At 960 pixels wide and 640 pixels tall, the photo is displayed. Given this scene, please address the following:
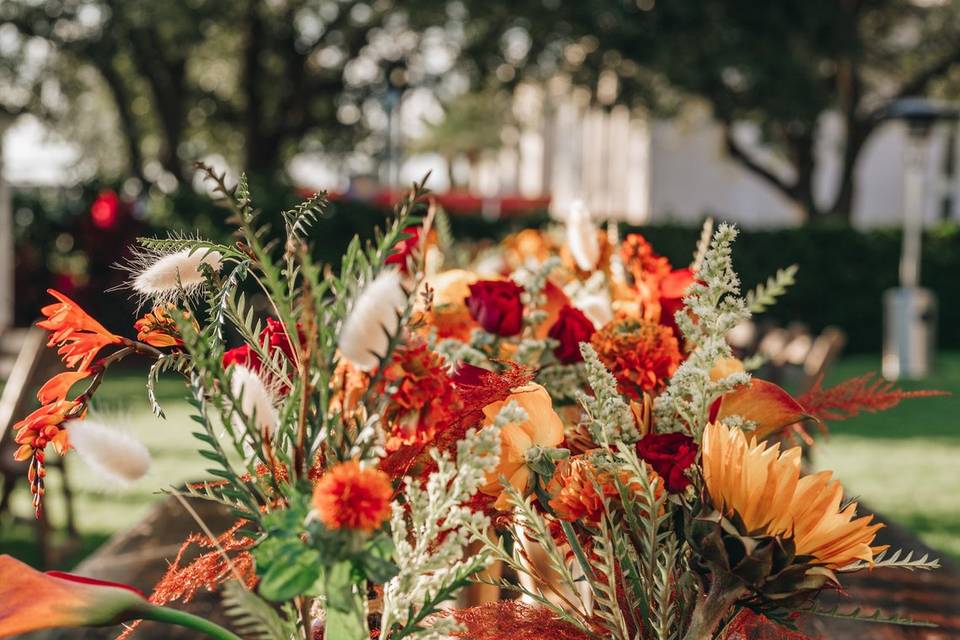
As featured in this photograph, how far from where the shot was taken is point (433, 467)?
2.98 feet

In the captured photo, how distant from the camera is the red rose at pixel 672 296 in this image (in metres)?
1.21

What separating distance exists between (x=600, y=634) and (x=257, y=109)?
60.1 feet

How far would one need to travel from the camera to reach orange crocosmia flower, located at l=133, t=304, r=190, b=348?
0.86 m

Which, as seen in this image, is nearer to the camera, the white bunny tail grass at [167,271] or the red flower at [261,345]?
the white bunny tail grass at [167,271]

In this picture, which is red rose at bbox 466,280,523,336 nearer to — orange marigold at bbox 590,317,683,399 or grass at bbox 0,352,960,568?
orange marigold at bbox 590,317,683,399

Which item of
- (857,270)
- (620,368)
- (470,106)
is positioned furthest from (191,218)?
(470,106)

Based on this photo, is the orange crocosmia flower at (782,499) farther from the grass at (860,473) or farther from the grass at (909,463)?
the grass at (909,463)

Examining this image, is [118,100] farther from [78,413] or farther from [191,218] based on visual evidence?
[78,413]

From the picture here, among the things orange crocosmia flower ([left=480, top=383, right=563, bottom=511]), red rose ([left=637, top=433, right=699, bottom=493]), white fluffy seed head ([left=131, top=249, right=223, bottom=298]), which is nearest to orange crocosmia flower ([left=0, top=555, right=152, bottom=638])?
white fluffy seed head ([left=131, top=249, right=223, bottom=298])

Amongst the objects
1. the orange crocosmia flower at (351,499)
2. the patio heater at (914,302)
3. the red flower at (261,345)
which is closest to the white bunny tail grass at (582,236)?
the red flower at (261,345)

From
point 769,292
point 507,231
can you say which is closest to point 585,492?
point 769,292

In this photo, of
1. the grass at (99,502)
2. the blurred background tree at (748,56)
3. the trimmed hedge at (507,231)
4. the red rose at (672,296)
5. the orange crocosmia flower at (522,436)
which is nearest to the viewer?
the orange crocosmia flower at (522,436)

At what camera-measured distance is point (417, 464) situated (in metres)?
0.91

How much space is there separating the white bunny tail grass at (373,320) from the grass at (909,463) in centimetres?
446
